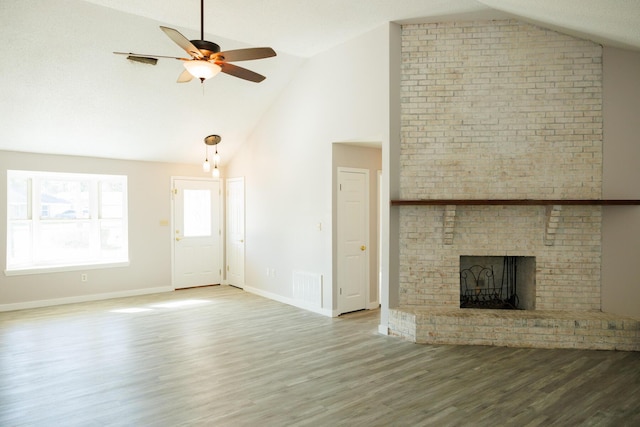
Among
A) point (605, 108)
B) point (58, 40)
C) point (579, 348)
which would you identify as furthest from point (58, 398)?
point (605, 108)

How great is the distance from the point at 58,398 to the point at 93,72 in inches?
155

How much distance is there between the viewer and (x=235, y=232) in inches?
324

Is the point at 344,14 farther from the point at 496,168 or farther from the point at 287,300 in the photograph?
the point at 287,300

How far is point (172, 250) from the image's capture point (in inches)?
310

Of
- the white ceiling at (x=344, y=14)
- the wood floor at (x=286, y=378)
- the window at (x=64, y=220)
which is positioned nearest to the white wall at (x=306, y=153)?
the white ceiling at (x=344, y=14)

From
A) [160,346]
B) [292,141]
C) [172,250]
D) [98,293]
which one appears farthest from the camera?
[172,250]

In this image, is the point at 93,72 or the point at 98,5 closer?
the point at 98,5

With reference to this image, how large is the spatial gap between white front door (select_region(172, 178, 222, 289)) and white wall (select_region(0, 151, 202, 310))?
0.17 meters

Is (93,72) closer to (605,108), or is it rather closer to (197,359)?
(197,359)

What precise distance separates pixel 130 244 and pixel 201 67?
515 cm

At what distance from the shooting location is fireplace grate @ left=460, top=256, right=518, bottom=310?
5.46m

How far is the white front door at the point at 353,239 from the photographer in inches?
237

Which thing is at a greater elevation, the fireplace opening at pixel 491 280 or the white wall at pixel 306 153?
the white wall at pixel 306 153

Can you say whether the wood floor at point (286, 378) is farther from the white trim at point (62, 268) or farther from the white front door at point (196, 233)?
the white front door at point (196, 233)
